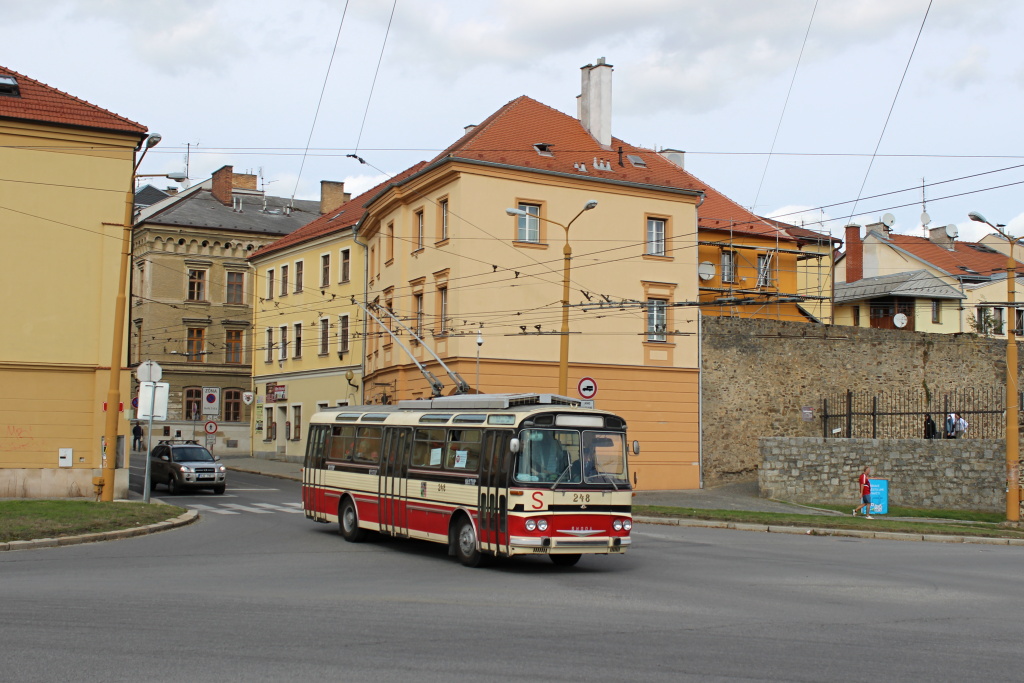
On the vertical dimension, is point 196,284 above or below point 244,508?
above

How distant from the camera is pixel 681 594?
1346 centimetres

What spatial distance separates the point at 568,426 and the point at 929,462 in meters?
18.4

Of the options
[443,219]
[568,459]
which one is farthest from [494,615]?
[443,219]

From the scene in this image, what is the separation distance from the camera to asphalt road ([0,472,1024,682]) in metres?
8.68

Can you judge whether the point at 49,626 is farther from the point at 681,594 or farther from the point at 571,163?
the point at 571,163

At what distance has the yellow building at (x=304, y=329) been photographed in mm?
49781

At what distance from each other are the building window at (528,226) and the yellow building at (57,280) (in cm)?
1255

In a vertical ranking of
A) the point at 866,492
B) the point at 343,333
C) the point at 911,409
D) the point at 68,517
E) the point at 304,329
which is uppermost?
the point at 304,329

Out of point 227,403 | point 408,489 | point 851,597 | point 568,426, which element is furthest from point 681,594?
point 227,403

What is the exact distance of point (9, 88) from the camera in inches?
1195

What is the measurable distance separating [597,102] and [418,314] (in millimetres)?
10582

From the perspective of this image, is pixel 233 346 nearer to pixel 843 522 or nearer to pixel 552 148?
pixel 552 148

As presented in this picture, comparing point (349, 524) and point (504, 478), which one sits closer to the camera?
point (504, 478)

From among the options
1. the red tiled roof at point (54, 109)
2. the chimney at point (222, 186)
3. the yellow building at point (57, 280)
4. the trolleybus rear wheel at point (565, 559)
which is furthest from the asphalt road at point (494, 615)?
the chimney at point (222, 186)
